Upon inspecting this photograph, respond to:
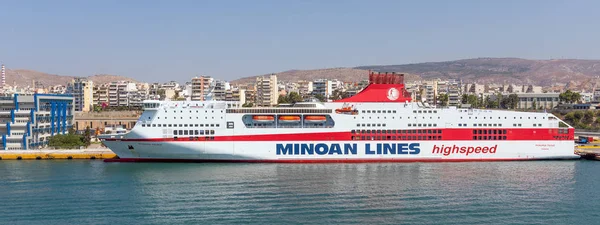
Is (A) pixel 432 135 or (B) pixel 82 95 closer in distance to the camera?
(A) pixel 432 135

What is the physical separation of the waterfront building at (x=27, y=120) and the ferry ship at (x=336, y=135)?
915 centimetres

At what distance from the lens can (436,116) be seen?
25062mm

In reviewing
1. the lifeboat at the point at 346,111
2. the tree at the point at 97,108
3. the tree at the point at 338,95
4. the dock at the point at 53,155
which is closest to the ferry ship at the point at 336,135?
the lifeboat at the point at 346,111

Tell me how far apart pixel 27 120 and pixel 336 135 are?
59.5 feet

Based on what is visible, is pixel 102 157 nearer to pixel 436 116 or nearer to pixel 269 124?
pixel 269 124

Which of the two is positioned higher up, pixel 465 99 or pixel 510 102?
pixel 465 99

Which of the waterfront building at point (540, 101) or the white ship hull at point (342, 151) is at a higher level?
the waterfront building at point (540, 101)

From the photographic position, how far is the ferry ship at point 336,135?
79.9 ft

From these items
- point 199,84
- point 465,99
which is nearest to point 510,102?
point 465,99

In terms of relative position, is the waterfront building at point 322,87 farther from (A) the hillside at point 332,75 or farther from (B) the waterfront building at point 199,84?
(A) the hillside at point 332,75

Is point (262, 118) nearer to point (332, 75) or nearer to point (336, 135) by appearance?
point (336, 135)

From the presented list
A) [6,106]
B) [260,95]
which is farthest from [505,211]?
[260,95]

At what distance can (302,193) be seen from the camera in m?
18.3

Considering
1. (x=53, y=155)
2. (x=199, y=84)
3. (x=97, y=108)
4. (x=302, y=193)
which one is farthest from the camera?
(x=199, y=84)
